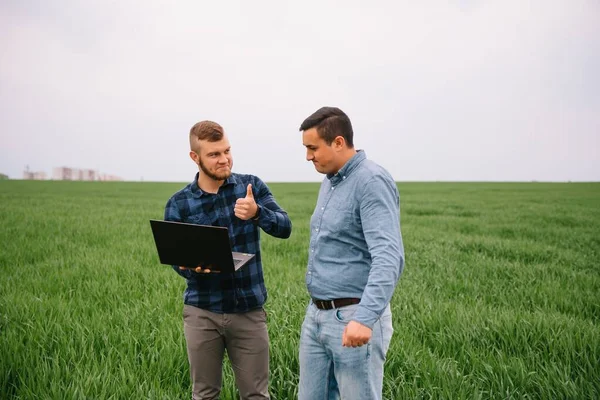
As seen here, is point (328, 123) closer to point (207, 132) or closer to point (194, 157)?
point (207, 132)

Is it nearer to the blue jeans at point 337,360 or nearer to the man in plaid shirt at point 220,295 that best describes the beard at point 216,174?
the man in plaid shirt at point 220,295

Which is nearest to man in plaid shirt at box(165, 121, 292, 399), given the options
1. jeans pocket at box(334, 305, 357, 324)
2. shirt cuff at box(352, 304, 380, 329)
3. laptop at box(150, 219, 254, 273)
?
laptop at box(150, 219, 254, 273)

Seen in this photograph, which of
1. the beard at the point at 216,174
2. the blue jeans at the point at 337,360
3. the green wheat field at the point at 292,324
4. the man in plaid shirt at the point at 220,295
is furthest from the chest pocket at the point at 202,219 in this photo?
the green wheat field at the point at 292,324

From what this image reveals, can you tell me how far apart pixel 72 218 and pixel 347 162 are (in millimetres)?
11831

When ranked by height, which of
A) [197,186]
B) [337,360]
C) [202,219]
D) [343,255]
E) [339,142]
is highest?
[339,142]

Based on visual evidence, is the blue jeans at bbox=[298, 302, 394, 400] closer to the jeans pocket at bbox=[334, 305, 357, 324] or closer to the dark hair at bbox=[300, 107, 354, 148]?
the jeans pocket at bbox=[334, 305, 357, 324]

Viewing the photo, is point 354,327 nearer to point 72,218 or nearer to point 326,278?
point 326,278

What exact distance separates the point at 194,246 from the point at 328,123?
91 centimetres

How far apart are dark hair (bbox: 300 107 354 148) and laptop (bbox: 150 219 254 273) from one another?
661mm

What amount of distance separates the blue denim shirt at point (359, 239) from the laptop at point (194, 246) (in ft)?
1.39

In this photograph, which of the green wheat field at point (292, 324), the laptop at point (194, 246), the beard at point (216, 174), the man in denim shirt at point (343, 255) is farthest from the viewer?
the green wheat field at point (292, 324)

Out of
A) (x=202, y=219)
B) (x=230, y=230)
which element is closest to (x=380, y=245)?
(x=230, y=230)

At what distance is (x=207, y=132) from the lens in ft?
7.20

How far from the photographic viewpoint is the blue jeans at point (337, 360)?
6.08ft
